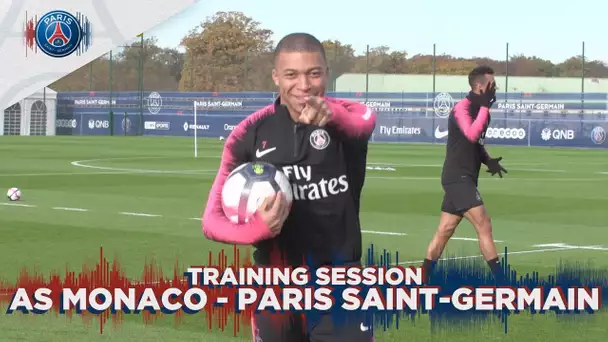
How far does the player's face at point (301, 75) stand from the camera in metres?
5.86

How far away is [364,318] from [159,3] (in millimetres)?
2642

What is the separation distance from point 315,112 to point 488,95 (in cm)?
755

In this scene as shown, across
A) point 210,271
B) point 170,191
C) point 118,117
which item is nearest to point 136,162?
point 170,191

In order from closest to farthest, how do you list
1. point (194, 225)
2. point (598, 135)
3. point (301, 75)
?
point (301, 75) → point (194, 225) → point (598, 135)

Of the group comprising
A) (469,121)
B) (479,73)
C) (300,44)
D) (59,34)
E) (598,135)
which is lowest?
(598,135)

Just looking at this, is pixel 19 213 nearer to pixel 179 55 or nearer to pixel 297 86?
pixel 297 86

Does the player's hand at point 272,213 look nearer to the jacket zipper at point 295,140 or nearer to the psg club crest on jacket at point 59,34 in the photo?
the jacket zipper at point 295,140

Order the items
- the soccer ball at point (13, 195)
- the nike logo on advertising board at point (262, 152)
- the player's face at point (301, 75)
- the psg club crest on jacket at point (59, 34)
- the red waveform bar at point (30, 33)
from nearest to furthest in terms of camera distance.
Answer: the player's face at point (301, 75) < the nike logo on advertising board at point (262, 152) < the red waveform bar at point (30, 33) < the psg club crest on jacket at point (59, 34) < the soccer ball at point (13, 195)

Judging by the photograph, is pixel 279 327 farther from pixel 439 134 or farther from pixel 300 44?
pixel 439 134

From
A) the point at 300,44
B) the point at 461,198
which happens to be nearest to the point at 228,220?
the point at 300,44

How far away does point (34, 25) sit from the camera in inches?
320

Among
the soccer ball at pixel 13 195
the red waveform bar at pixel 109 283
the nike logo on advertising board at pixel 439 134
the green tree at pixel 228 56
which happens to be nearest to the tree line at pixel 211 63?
the green tree at pixel 228 56

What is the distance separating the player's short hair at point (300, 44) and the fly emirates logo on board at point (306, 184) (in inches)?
21.9

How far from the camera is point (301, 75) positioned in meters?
5.87
